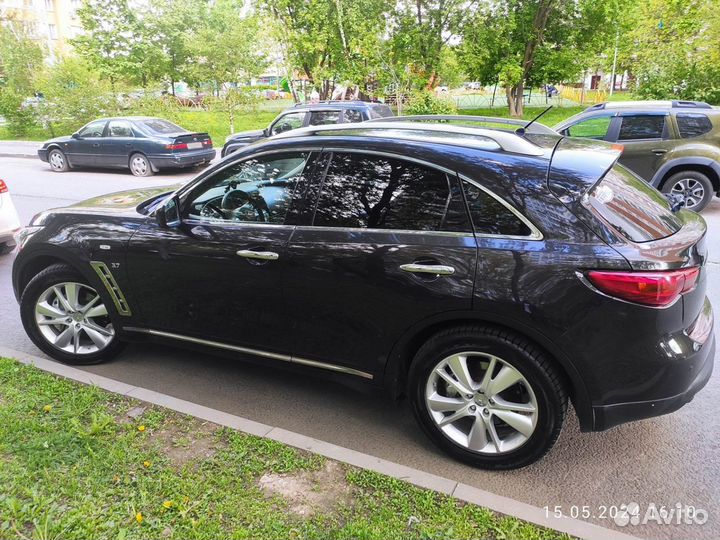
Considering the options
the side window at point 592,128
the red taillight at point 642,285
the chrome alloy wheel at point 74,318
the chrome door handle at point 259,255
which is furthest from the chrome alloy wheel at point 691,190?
the chrome alloy wheel at point 74,318

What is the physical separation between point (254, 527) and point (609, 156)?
2662 millimetres

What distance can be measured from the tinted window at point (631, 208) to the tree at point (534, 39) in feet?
70.4

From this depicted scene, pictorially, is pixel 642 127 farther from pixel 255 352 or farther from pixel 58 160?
pixel 58 160

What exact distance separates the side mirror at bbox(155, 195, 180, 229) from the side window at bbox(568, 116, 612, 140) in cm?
787

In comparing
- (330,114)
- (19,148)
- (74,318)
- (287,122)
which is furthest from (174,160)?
(19,148)

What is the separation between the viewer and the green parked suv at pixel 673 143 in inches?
332

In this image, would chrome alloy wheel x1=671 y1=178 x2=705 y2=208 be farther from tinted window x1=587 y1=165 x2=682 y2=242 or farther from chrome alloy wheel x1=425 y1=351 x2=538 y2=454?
chrome alloy wheel x1=425 y1=351 x2=538 y2=454

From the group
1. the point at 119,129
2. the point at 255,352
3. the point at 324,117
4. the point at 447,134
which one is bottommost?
the point at 255,352

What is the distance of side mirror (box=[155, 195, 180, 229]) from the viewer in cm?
347

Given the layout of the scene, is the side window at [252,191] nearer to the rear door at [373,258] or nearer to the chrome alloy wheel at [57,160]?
the rear door at [373,258]

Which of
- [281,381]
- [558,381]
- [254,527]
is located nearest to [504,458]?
[558,381]

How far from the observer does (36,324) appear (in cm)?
400

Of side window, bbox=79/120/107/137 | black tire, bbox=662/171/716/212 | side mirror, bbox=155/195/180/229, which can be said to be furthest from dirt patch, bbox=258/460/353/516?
side window, bbox=79/120/107/137

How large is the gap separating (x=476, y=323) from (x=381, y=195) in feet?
2.83
